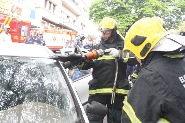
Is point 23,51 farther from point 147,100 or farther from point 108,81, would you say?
point 147,100

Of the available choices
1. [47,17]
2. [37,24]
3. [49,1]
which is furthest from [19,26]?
[49,1]

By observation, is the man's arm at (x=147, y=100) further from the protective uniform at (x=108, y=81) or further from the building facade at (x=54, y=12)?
the building facade at (x=54, y=12)

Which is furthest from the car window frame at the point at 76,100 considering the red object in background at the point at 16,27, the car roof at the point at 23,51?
the red object in background at the point at 16,27

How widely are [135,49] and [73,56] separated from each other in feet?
3.14

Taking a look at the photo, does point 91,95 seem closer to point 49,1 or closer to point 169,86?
point 169,86

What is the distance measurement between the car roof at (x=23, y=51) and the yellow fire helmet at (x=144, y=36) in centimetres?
105

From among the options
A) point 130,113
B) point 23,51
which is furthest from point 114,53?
point 130,113

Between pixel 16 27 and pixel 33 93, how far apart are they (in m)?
7.63

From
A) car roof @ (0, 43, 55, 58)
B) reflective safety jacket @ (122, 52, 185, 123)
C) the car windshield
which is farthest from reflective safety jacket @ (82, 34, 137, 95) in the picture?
reflective safety jacket @ (122, 52, 185, 123)

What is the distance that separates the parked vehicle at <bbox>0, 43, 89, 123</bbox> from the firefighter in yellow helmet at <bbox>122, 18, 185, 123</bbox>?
557 mm

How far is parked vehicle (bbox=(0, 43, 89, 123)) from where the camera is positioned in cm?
183

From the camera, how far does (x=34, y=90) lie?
2.04 m

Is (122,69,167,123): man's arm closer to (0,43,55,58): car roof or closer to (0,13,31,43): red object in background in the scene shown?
(0,43,55,58): car roof

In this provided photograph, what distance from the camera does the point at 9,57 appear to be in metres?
2.10
